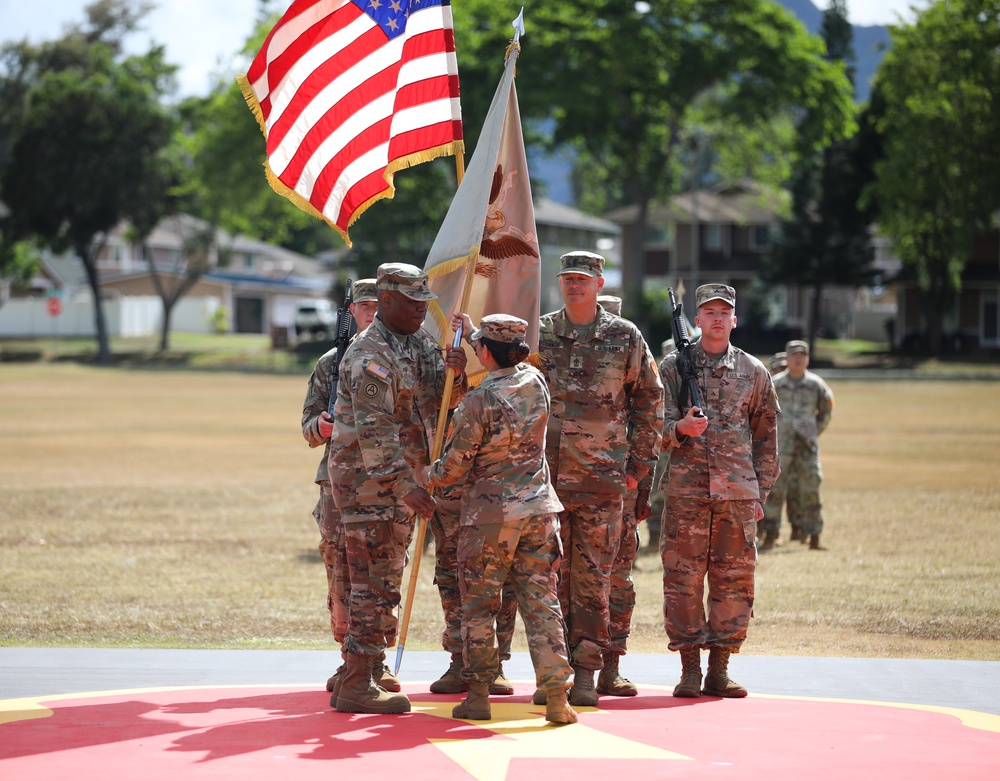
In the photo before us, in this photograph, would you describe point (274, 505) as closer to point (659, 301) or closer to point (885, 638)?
point (885, 638)

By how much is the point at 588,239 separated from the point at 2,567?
81410 millimetres

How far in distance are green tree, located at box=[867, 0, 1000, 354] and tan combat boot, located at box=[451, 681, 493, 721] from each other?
5117 centimetres


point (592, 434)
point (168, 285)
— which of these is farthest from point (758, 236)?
point (592, 434)

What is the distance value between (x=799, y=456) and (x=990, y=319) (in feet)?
167

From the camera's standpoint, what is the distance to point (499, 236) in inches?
323

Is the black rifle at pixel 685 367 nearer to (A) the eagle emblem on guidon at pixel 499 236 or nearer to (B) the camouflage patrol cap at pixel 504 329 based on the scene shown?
(A) the eagle emblem on guidon at pixel 499 236

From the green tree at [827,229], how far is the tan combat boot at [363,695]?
54988 mm

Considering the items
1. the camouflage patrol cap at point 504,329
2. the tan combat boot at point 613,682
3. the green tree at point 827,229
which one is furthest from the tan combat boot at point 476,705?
the green tree at point 827,229

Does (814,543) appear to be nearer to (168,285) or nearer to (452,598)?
(452,598)

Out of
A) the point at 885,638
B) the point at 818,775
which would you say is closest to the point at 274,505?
the point at 885,638

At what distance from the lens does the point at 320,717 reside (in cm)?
694

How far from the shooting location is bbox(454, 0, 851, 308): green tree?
174ft

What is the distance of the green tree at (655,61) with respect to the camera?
5316 cm

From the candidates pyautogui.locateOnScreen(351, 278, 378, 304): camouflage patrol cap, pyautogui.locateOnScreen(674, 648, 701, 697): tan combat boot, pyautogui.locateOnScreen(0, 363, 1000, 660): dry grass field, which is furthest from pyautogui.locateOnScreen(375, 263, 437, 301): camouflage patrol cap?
pyautogui.locateOnScreen(0, 363, 1000, 660): dry grass field
